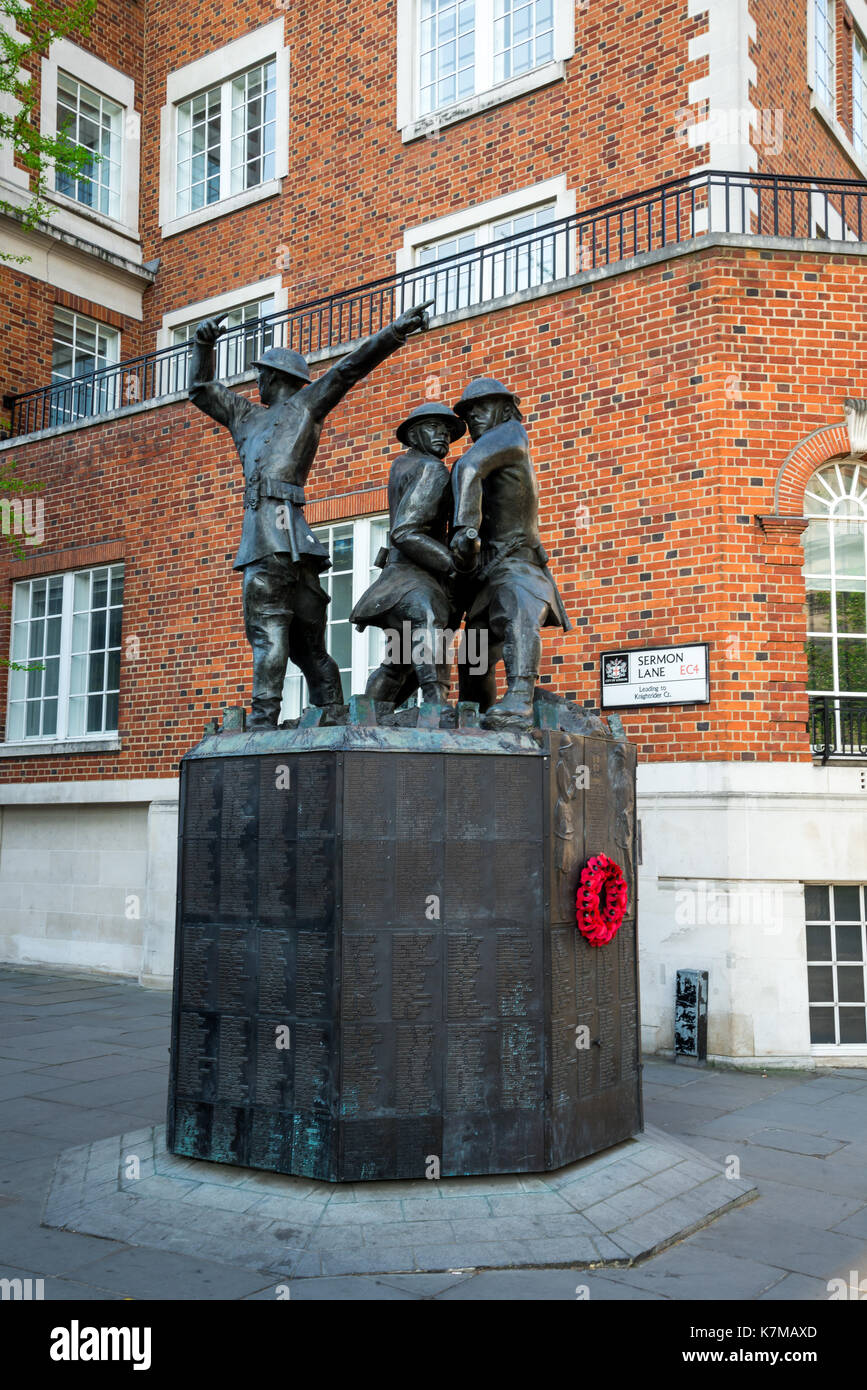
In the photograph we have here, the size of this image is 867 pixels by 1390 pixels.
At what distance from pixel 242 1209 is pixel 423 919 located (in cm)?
149

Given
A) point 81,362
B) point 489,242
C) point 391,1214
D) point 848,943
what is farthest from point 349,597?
point 391,1214

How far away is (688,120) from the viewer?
12.2 metres

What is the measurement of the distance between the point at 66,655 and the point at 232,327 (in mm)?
4592

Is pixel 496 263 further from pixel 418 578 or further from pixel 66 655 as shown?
pixel 418 578

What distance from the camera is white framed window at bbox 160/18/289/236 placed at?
54.4 ft

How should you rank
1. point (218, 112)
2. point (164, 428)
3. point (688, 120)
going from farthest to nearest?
point (218, 112), point (164, 428), point (688, 120)

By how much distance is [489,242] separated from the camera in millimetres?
12930

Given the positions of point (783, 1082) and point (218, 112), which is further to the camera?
point (218, 112)

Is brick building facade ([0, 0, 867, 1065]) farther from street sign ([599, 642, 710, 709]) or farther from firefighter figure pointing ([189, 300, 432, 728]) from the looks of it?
firefighter figure pointing ([189, 300, 432, 728])

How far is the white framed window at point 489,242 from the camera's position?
13.2 m

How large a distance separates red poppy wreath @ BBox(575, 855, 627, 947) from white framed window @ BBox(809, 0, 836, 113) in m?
11.6

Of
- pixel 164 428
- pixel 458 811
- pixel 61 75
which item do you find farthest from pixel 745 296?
pixel 61 75

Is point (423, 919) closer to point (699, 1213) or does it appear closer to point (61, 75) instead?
point (699, 1213)

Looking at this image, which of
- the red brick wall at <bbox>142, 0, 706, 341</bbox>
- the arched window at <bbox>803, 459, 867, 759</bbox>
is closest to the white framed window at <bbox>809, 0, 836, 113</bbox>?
the red brick wall at <bbox>142, 0, 706, 341</bbox>
